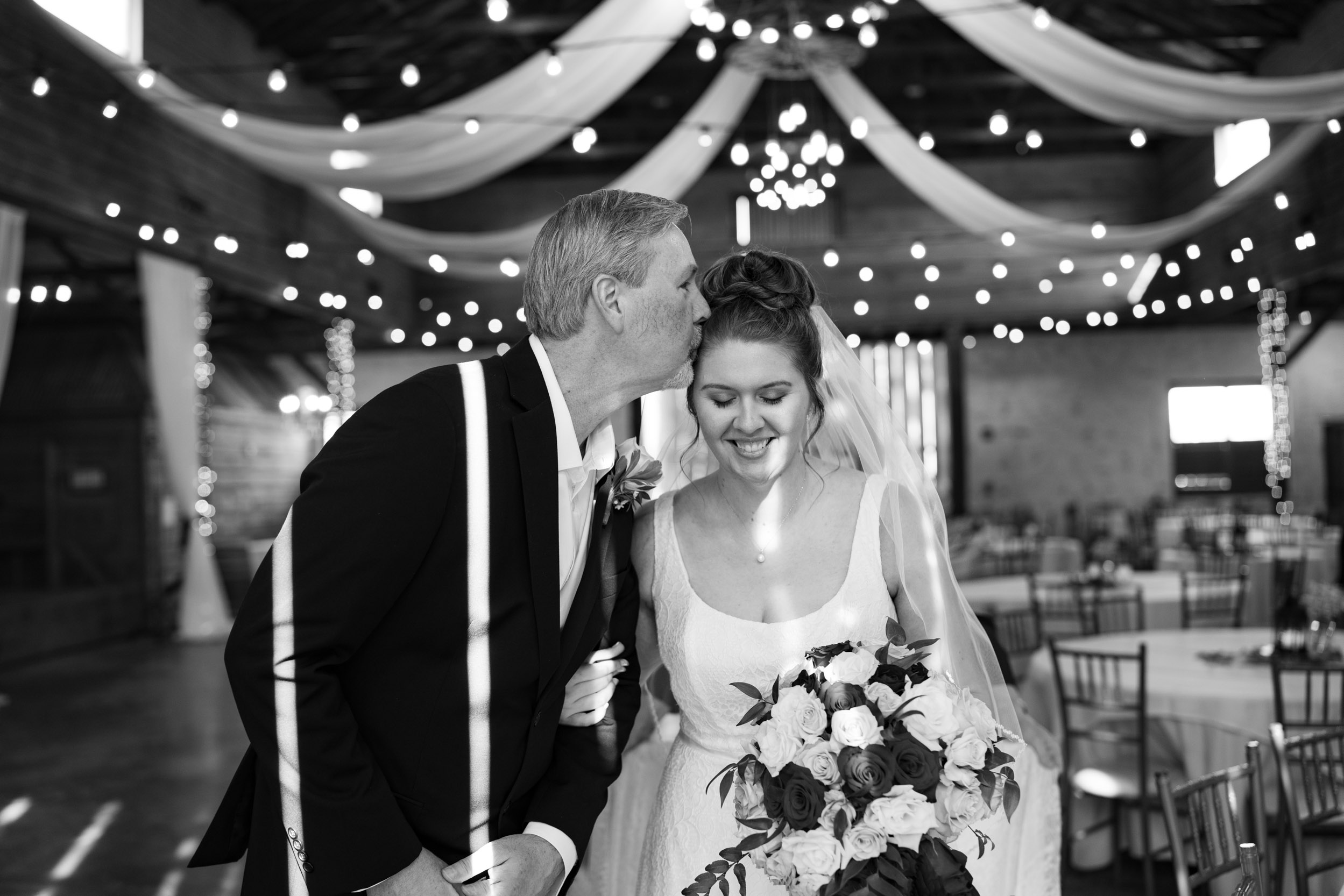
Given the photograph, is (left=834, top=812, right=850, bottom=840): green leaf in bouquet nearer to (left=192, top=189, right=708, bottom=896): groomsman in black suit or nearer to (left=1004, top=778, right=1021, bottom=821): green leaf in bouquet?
(left=1004, top=778, right=1021, bottom=821): green leaf in bouquet

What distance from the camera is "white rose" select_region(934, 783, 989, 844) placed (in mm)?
1556

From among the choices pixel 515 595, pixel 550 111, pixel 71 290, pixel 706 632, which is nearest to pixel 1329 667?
pixel 706 632

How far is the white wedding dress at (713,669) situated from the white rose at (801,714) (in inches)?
16.0

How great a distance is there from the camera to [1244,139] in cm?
1397

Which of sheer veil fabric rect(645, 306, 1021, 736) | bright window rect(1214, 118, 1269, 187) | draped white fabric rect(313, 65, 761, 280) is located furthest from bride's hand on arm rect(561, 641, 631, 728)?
bright window rect(1214, 118, 1269, 187)

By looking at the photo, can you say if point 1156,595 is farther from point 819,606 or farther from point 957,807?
point 957,807

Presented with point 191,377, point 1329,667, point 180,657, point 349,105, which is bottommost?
point 180,657

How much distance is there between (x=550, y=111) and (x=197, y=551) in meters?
5.18

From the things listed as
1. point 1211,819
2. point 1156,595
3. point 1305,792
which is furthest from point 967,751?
point 1156,595

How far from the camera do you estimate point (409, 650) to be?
1557 millimetres

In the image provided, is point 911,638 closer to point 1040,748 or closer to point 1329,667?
point 1040,748

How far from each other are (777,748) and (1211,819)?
127cm

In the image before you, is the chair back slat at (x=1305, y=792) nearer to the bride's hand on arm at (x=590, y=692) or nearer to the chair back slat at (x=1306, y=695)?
the chair back slat at (x=1306, y=695)

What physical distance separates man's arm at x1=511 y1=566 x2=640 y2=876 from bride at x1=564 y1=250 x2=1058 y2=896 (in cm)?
19
